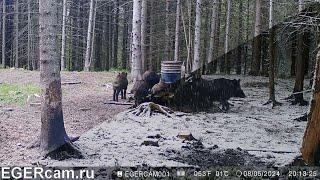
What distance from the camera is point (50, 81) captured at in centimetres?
381

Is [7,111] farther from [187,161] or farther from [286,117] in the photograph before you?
[286,117]

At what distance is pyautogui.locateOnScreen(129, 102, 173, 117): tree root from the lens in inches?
177

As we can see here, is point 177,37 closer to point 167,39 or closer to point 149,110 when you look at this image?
point 167,39

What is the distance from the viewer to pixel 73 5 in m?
13.9

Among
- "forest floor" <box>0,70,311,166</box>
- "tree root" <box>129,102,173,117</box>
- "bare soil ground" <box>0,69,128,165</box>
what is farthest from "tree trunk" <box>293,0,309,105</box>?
"bare soil ground" <box>0,69,128,165</box>

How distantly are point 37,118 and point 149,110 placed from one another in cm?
149

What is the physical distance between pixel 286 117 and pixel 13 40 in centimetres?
1572

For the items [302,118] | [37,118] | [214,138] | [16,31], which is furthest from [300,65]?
[16,31]

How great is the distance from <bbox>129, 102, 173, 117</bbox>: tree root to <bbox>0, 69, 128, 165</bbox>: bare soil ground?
0.85 feet

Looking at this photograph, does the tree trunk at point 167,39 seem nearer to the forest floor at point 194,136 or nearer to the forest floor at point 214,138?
the forest floor at point 194,136

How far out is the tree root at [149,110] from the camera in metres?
4.49

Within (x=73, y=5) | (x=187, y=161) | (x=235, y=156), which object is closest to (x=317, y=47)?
(x=235, y=156)

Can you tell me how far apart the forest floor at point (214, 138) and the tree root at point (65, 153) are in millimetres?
61

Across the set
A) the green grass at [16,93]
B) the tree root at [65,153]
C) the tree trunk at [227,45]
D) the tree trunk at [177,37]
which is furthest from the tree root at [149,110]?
the green grass at [16,93]
